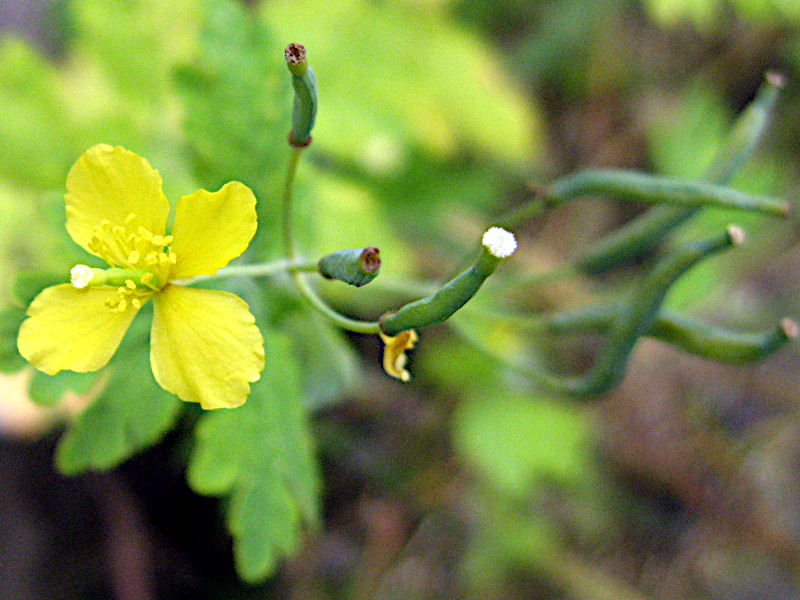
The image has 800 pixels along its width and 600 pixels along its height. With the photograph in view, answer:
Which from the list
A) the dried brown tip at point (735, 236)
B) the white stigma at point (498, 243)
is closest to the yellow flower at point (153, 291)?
the white stigma at point (498, 243)

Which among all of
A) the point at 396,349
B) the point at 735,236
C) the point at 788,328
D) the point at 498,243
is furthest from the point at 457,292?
the point at 788,328

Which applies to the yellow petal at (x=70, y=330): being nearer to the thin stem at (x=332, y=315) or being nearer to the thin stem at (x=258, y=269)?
the thin stem at (x=258, y=269)

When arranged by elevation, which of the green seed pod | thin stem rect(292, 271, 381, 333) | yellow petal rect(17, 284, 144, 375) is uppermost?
the green seed pod

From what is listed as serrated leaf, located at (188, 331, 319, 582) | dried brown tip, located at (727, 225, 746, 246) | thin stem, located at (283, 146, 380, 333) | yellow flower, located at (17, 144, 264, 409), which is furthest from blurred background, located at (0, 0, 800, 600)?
dried brown tip, located at (727, 225, 746, 246)

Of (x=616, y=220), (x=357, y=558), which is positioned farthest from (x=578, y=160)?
(x=357, y=558)

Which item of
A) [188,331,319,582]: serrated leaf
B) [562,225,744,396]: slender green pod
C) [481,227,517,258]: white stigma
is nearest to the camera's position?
[481,227,517,258]: white stigma

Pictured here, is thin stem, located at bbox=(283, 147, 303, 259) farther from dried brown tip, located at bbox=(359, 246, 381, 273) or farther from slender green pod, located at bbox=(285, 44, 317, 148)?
dried brown tip, located at bbox=(359, 246, 381, 273)
